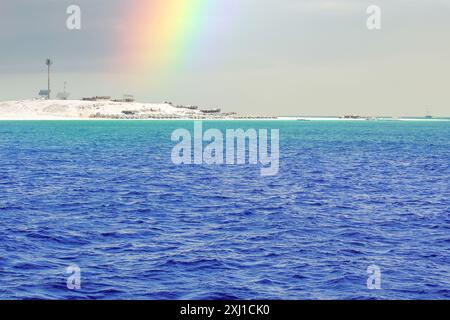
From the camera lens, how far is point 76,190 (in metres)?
61.9

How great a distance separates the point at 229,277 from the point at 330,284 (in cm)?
451

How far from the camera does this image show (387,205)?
52562 millimetres

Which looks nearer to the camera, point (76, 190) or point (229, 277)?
point (229, 277)

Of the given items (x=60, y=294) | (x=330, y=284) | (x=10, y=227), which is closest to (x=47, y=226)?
(x=10, y=227)

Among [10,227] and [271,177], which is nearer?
[10,227]

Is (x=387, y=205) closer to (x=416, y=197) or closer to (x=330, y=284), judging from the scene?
(x=416, y=197)
